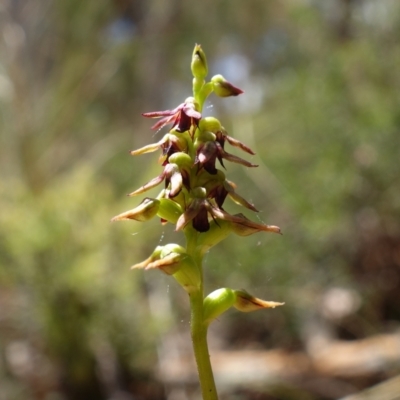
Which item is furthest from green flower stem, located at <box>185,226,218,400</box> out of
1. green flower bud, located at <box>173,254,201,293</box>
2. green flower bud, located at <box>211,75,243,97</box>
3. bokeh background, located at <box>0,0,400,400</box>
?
bokeh background, located at <box>0,0,400,400</box>

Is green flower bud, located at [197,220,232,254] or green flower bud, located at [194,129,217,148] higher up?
green flower bud, located at [194,129,217,148]

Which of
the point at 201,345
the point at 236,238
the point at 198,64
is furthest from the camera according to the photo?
the point at 236,238

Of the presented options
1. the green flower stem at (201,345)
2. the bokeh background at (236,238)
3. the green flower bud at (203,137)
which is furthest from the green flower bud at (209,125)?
the bokeh background at (236,238)

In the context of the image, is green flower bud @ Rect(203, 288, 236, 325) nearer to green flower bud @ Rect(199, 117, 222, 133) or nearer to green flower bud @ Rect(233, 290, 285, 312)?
green flower bud @ Rect(233, 290, 285, 312)

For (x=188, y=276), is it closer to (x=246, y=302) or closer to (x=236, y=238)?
(x=246, y=302)

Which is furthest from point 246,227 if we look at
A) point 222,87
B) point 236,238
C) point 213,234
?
point 236,238
